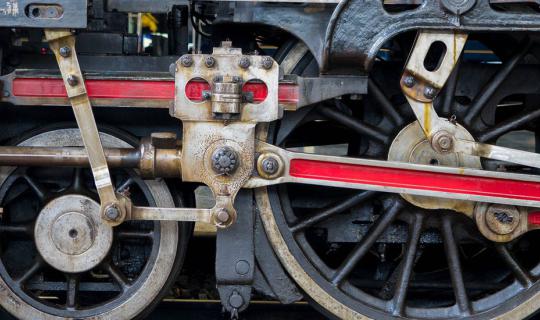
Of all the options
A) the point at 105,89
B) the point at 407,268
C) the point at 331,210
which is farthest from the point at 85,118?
the point at 407,268

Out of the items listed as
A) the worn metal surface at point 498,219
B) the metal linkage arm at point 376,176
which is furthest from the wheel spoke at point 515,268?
the metal linkage arm at point 376,176

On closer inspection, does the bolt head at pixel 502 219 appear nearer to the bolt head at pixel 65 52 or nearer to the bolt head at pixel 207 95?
the bolt head at pixel 207 95

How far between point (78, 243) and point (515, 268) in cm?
183

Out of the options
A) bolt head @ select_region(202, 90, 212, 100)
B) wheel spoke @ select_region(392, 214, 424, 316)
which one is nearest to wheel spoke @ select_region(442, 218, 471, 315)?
wheel spoke @ select_region(392, 214, 424, 316)

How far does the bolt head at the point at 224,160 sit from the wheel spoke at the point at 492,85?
1.03 meters

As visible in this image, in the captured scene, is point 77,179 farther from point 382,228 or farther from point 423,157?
point 423,157

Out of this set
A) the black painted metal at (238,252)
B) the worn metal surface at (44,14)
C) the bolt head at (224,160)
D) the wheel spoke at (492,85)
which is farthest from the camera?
the wheel spoke at (492,85)

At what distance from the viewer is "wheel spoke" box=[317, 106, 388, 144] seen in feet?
11.2

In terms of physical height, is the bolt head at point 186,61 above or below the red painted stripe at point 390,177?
above

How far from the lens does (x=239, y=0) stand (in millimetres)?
3084

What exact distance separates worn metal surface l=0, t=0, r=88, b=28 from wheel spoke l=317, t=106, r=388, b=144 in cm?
104

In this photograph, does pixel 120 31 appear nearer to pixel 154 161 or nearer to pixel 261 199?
pixel 154 161

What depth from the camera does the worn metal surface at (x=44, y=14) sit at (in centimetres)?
304

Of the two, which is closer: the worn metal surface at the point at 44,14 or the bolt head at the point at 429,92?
the worn metal surface at the point at 44,14
